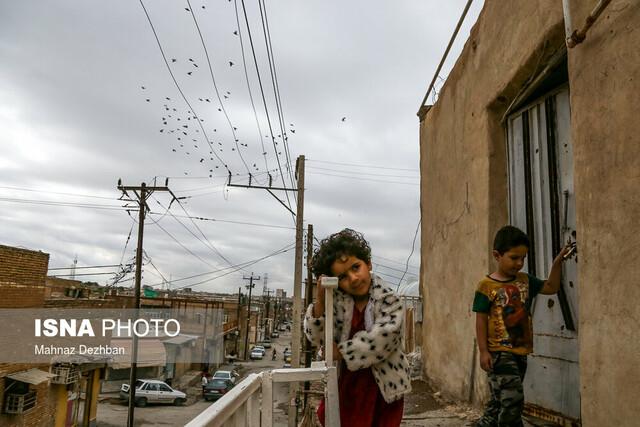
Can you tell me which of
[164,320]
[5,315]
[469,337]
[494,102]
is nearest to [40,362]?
[5,315]

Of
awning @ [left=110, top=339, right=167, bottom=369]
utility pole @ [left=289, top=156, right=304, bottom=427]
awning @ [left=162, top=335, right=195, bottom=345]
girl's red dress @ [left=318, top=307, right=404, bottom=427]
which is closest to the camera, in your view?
girl's red dress @ [left=318, top=307, right=404, bottom=427]

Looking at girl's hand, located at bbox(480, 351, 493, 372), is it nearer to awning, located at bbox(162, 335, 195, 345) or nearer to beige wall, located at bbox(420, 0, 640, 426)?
beige wall, located at bbox(420, 0, 640, 426)

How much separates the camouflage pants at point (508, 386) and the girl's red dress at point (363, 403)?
2.26 feet

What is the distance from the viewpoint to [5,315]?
14336 millimetres

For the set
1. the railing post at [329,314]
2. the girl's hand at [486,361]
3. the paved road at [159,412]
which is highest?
the railing post at [329,314]

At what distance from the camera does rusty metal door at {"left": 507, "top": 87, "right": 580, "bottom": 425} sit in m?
3.46

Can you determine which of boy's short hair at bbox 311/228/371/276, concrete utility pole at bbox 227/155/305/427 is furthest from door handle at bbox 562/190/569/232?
concrete utility pole at bbox 227/155/305/427

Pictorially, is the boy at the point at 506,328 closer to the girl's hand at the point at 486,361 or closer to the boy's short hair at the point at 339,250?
the girl's hand at the point at 486,361

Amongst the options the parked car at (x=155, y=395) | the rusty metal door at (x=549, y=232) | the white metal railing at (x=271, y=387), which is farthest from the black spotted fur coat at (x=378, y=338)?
the parked car at (x=155, y=395)

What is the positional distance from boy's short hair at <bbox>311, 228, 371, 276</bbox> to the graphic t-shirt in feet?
2.68

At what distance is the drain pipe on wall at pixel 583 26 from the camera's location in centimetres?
247

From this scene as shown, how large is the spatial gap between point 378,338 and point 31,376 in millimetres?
17094

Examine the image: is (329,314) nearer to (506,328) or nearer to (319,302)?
(319,302)

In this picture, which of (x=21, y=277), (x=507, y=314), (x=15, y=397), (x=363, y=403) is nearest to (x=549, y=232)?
(x=507, y=314)
